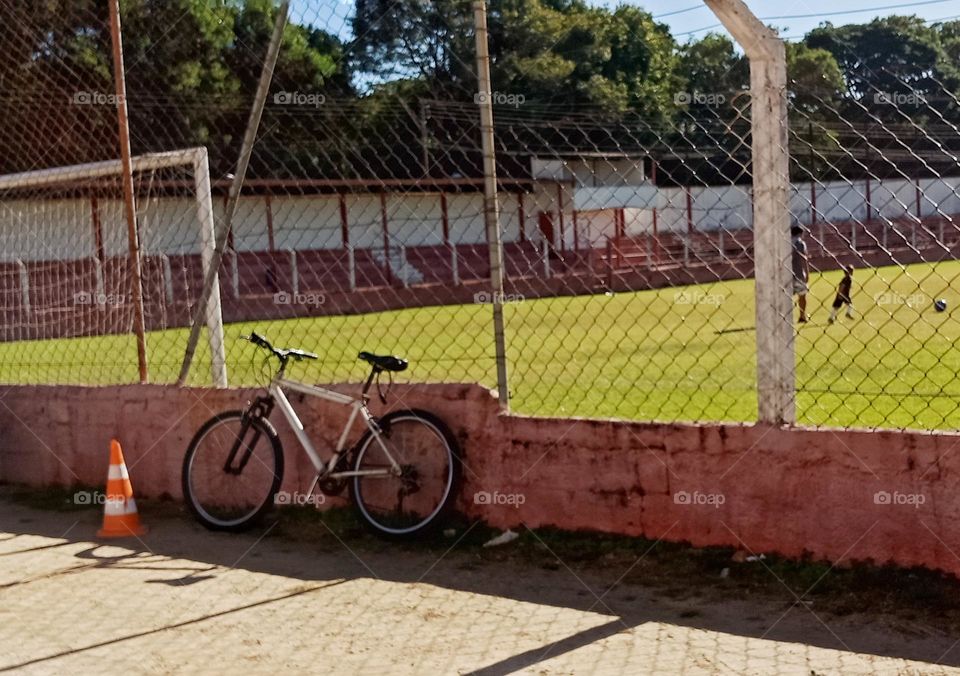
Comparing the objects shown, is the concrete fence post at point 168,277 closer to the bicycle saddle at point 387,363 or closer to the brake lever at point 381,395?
the brake lever at point 381,395

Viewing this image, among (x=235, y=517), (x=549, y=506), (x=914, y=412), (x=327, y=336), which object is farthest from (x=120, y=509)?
(x=327, y=336)

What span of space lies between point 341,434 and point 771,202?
2.76 metres

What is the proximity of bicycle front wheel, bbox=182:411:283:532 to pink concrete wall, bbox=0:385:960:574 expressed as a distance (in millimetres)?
165

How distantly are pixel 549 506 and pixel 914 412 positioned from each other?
152 inches

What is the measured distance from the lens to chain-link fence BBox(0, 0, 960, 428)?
8.73 m

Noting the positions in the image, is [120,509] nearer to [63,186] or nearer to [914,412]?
[63,186]

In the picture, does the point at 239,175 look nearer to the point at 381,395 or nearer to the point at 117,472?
the point at 381,395

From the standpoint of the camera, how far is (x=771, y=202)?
18.1ft

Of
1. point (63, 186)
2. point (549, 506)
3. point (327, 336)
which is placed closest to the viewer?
point (549, 506)

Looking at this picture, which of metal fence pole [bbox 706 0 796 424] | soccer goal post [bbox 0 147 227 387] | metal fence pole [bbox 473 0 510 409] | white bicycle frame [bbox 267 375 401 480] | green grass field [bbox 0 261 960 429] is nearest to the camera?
metal fence pole [bbox 706 0 796 424]

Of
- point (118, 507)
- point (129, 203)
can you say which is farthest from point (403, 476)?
point (129, 203)

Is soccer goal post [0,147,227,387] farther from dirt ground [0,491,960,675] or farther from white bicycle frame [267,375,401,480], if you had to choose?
dirt ground [0,491,960,675]

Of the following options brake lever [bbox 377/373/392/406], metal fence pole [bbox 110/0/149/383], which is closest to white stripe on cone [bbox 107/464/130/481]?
metal fence pole [bbox 110/0/149/383]

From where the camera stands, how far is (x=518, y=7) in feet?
146
